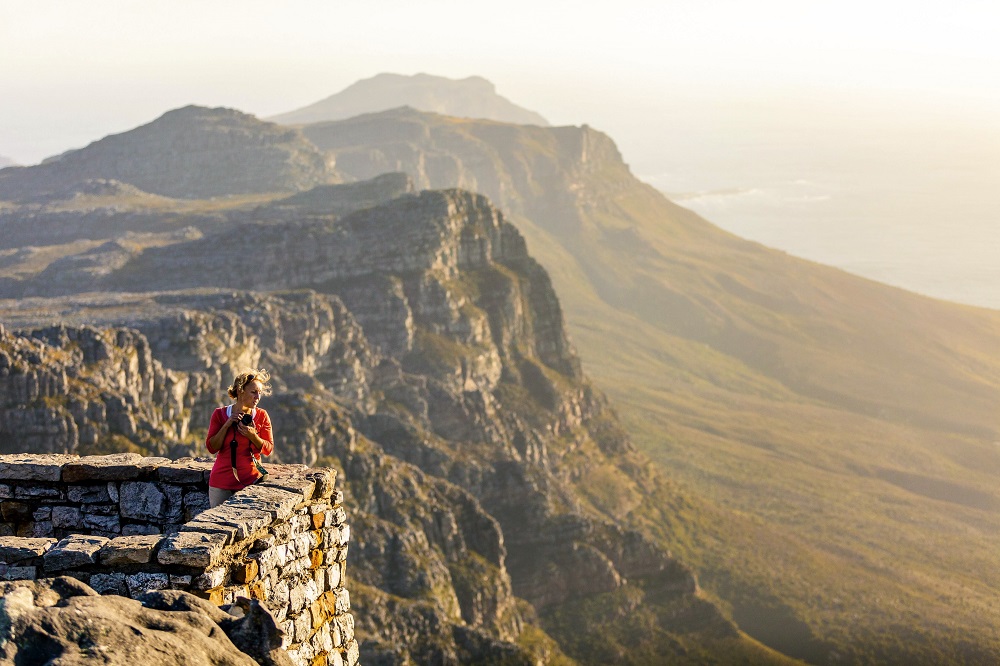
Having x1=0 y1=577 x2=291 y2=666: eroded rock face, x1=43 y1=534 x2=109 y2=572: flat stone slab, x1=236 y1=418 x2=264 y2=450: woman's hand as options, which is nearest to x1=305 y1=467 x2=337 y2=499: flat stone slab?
x1=236 y1=418 x2=264 y2=450: woman's hand

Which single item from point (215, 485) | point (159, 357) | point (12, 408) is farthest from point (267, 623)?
point (159, 357)

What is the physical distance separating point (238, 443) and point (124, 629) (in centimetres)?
784

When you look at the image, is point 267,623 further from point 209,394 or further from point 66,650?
point 209,394

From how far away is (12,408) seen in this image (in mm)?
142125

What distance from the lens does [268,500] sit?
2320 centimetres

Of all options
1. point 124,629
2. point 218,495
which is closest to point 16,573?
point 218,495

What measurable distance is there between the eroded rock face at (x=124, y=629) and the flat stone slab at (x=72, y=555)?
250 cm

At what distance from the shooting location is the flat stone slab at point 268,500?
22812mm

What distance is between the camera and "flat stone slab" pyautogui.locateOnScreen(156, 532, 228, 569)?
20703mm

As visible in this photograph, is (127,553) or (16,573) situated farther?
(16,573)

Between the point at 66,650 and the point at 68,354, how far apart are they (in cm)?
14580

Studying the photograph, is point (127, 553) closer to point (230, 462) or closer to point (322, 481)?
point (230, 462)

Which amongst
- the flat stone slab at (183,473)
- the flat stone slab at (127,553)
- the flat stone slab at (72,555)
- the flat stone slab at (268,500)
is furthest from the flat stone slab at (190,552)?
the flat stone slab at (183,473)

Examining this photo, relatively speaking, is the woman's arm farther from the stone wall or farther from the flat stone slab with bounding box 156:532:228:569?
the flat stone slab with bounding box 156:532:228:569
